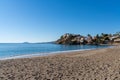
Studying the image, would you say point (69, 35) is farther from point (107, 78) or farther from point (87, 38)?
point (107, 78)

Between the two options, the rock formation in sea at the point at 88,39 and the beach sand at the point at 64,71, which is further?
the rock formation in sea at the point at 88,39

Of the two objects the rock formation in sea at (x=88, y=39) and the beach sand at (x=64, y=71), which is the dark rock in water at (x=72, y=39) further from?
the beach sand at (x=64, y=71)

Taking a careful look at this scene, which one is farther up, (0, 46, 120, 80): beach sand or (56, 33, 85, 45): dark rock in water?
(56, 33, 85, 45): dark rock in water

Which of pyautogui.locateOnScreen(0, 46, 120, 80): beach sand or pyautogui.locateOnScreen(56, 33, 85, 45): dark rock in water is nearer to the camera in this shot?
pyautogui.locateOnScreen(0, 46, 120, 80): beach sand

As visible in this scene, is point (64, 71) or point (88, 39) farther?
point (88, 39)

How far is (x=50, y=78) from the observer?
8.84 metres

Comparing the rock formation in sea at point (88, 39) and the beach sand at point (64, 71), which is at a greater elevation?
the rock formation in sea at point (88, 39)

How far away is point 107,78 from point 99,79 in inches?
15.3

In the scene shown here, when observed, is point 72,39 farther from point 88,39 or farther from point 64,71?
point 64,71

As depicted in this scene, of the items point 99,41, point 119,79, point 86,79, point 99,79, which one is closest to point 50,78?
point 86,79

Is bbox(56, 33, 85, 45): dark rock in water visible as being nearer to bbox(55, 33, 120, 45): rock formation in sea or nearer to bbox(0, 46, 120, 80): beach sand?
bbox(55, 33, 120, 45): rock formation in sea

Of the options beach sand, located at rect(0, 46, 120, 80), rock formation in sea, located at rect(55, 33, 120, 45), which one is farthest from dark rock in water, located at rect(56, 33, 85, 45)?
beach sand, located at rect(0, 46, 120, 80)

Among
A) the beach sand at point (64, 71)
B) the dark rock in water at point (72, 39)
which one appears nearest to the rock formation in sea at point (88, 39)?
the dark rock in water at point (72, 39)

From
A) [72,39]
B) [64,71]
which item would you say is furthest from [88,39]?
[64,71]
